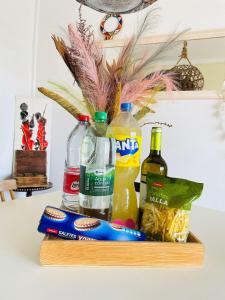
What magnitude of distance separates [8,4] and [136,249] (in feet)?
6.94

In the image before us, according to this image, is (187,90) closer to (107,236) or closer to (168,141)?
(168,141)

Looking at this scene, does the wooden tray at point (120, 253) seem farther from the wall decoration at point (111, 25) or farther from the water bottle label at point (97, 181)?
the wall decoration at point (111, 25)

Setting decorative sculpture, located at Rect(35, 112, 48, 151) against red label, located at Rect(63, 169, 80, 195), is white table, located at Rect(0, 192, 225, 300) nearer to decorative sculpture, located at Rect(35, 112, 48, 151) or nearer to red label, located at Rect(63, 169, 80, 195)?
red label, located at Rect(63, 169, 80, 195)

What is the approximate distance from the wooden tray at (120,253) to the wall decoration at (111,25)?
74.5 inches

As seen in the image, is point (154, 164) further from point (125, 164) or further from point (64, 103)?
point (64, 103)

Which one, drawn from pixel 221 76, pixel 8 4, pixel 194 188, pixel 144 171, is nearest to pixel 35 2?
pixel 8 4

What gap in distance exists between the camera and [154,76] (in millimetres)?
685

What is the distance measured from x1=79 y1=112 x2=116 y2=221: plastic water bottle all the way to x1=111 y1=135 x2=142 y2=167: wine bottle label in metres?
0.01

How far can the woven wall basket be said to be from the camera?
34.3 inches

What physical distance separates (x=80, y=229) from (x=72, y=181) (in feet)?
0.68

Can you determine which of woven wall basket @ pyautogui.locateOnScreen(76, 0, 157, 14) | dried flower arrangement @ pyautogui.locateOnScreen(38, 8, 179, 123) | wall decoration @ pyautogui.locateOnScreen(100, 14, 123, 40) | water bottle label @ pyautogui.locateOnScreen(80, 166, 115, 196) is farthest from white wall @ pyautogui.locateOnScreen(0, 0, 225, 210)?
water bottle label @ pyautogui.locateOnScreen(80, 166, 115, 196)

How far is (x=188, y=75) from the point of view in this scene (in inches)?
70.8

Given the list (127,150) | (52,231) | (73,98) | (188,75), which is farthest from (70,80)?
(52,231)

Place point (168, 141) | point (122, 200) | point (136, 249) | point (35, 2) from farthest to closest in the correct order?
point (35, 2) < point (168, 141) < point (122, 200) < point (136, 249)
